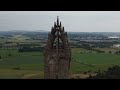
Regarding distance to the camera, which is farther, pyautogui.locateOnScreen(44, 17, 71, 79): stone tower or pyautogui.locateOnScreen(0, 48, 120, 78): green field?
pyautogui.locateOnScreen(0, 48, 120, 78): green field

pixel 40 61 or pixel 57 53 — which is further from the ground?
pixel 57 53

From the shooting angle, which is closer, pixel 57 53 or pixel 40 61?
pixel 57 53

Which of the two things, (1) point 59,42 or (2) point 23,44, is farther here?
(2) point 23,44

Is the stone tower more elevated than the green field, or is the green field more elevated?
the stone tower

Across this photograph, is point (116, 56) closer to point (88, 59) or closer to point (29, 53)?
point (88, 59)

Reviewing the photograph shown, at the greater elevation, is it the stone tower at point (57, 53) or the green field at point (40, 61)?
the stone tower at point (57, 53)

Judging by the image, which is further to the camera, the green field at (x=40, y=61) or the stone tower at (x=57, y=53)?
the green field at (x=40, y=61)
